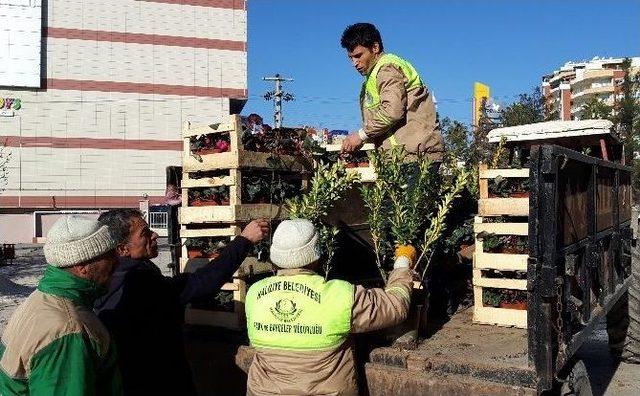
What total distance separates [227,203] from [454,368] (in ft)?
6.61

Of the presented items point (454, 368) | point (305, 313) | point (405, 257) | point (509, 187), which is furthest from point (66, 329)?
point (509, 187)

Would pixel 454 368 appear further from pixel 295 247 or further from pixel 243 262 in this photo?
pixel 243 262

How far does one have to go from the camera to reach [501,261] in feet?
14.8

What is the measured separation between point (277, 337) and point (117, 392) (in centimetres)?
96

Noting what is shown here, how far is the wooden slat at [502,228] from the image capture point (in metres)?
4.44

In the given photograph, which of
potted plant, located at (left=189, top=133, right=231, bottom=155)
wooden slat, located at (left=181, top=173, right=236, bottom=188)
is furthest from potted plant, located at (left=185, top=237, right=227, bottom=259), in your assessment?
potted plant, located at (left=189, top=133, right=231, bottom=155)

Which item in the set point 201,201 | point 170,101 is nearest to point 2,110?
point 170,101

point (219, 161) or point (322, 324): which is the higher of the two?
point (219, 161)

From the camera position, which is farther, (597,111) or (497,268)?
(597,111)

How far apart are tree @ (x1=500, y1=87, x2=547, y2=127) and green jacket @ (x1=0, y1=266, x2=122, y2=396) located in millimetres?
32156

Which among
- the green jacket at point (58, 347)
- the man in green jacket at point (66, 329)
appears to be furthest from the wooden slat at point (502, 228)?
the green jacket at point (58, 347)

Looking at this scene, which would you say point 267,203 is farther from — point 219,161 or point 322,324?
point 322,324

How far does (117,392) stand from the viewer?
256 cm

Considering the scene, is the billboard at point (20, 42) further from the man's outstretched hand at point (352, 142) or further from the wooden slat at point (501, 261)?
the wooden slat at point (501, 261)
